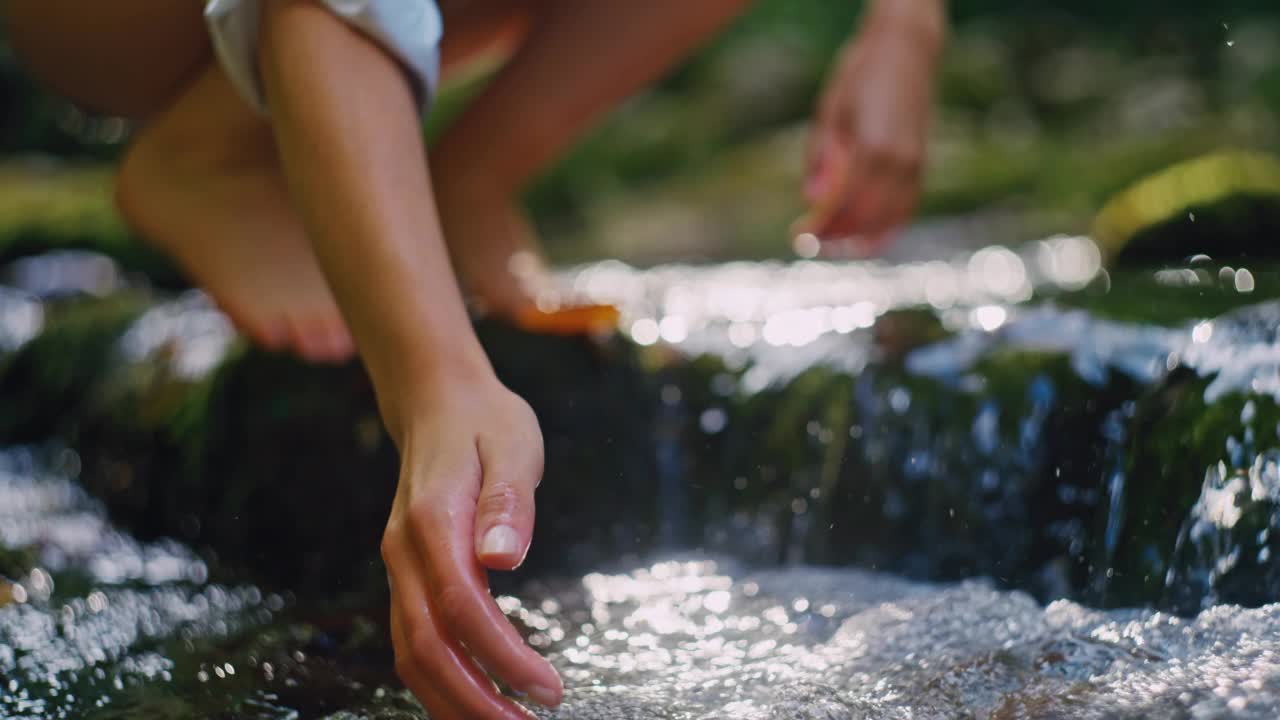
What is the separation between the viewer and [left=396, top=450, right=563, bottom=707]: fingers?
2.78 feet

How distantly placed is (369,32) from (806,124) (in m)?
6.76

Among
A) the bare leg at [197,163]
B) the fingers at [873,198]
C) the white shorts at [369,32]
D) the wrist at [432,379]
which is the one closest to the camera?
the wrist at [432,379]

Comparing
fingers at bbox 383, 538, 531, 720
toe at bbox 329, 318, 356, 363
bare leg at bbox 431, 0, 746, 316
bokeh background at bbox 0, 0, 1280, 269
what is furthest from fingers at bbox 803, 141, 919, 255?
bokeh background at bbox 0, 0, 1280, 269

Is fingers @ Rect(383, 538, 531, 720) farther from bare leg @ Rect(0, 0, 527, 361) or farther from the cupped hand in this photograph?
bare leg @ Rect(0, 0, 527, 361)

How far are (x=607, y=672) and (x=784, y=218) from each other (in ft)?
14.8

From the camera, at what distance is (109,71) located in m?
1.75

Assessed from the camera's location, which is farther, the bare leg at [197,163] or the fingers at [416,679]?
the bare leg at [197,163]

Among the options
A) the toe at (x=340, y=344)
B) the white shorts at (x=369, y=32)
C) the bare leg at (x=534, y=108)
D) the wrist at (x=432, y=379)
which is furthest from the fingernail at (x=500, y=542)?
the bare leg at (x=534, y=108)

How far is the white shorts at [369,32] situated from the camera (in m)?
1.11

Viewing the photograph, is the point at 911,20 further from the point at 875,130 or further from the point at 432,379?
the point at 432,379

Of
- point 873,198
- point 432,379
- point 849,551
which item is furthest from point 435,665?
point 873,198

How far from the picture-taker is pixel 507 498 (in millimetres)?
900

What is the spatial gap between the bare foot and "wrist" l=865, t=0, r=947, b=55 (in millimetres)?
867

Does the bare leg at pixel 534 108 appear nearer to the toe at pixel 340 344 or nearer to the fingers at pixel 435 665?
the toe at pixel 340 344
